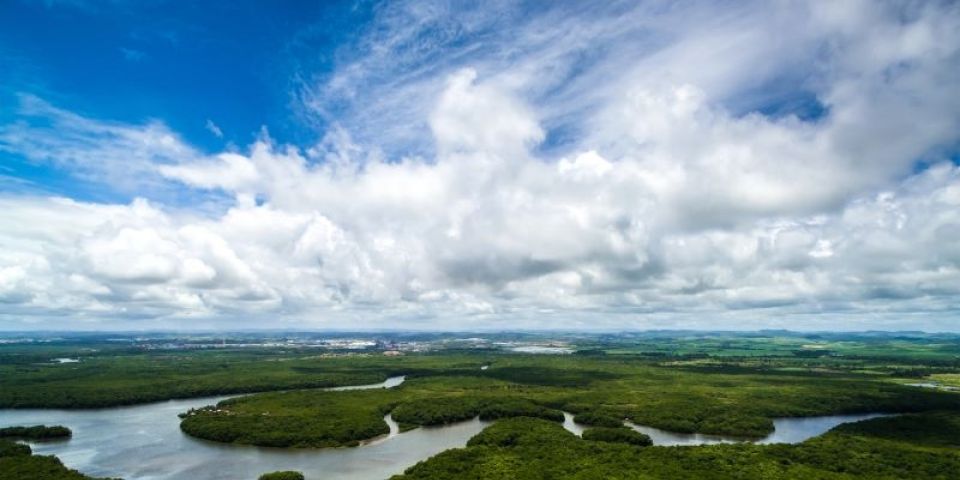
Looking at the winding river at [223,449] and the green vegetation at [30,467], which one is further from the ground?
the green vegetation at [30,467]

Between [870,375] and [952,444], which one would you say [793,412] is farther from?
[870,375]

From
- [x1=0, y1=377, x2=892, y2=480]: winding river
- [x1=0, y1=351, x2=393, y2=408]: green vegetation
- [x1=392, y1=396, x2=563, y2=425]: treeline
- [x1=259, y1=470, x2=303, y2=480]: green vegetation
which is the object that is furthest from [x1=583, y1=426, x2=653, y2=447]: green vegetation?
[x1=0, y1=351, x2=393, y2=408]: green vegetation

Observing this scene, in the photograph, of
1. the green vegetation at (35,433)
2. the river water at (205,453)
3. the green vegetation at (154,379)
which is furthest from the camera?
the green vegetation at (154,379)

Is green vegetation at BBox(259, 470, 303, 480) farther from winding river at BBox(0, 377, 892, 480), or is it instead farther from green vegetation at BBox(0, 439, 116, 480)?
green vegetation at BBox(0, 439, 116, 480)

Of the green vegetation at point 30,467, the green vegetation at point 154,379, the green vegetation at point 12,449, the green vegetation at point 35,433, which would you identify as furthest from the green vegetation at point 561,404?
the green vegetation at point 154,379

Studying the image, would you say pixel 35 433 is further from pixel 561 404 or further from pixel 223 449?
pixel 561 404

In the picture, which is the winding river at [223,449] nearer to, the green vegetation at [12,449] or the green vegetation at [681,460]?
the green vegetation at [12,449]
